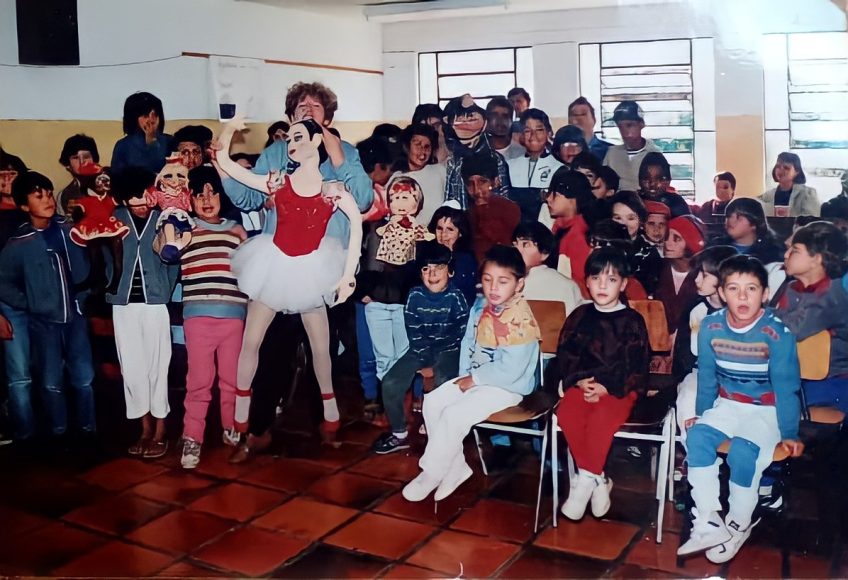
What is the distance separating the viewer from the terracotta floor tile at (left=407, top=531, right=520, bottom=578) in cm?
259

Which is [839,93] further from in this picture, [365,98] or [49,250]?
[49,250]

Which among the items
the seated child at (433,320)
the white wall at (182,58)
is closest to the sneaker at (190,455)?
the seated child at (433,320)

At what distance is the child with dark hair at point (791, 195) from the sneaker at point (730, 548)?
895 millimetres

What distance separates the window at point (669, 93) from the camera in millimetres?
2561

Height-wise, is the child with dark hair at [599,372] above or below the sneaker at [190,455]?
above

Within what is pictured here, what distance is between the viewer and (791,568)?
8.11ft

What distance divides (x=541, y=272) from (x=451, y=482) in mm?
722

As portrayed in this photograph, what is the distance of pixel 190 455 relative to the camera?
302cm

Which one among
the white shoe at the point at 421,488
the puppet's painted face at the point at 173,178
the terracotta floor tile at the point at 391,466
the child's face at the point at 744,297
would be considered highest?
the puppet's painted face at the point at 173,178

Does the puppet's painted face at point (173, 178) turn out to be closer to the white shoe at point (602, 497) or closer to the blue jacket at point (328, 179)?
the blue jacket at point (328, 179)

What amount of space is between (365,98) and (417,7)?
0.33m

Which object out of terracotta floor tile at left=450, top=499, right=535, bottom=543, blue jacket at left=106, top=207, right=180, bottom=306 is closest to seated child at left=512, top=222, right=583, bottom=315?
terracotta floor tile at left=450, top=499, right=535, bottom=543

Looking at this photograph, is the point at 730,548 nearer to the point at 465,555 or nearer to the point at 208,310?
the point at 465,555

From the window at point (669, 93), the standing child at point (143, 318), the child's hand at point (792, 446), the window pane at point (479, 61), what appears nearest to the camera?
the child's hand at point (792, 446)
